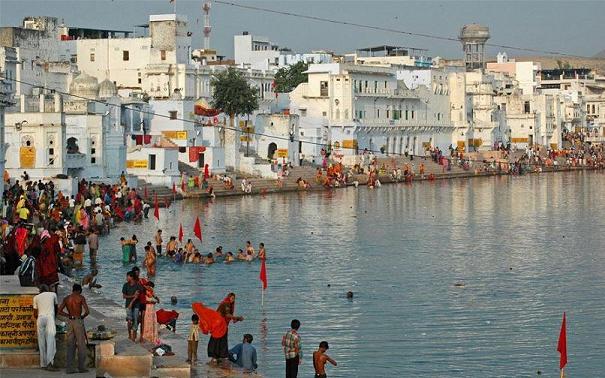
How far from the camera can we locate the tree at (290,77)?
258 ft

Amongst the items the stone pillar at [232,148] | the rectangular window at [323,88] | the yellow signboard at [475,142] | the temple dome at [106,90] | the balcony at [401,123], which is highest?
the rectangular window at [323,88]

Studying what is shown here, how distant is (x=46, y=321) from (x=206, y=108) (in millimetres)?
47255

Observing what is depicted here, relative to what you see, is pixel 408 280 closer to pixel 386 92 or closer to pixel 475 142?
pixel 386 92

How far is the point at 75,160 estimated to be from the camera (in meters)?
44.0

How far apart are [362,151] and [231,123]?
43.0 feet

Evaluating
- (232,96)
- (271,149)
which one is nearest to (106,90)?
(232,96)

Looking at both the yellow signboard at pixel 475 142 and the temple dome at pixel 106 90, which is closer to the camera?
the temple dome at pixel 106 90

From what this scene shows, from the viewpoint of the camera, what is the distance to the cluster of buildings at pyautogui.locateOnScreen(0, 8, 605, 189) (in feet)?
149

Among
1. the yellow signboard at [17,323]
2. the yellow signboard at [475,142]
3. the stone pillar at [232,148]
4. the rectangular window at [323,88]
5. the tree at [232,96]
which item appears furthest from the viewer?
the yellow signboard at [475,142]

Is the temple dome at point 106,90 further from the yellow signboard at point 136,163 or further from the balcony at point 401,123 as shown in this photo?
the balcony at point 401,123

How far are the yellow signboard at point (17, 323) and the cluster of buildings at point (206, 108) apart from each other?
16756mm

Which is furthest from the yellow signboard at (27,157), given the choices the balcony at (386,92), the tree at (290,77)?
the tree at (290,77)

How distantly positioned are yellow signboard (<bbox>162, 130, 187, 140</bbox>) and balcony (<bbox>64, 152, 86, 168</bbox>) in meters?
12.1

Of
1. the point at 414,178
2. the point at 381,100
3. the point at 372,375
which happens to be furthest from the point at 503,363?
the point at 381,100
